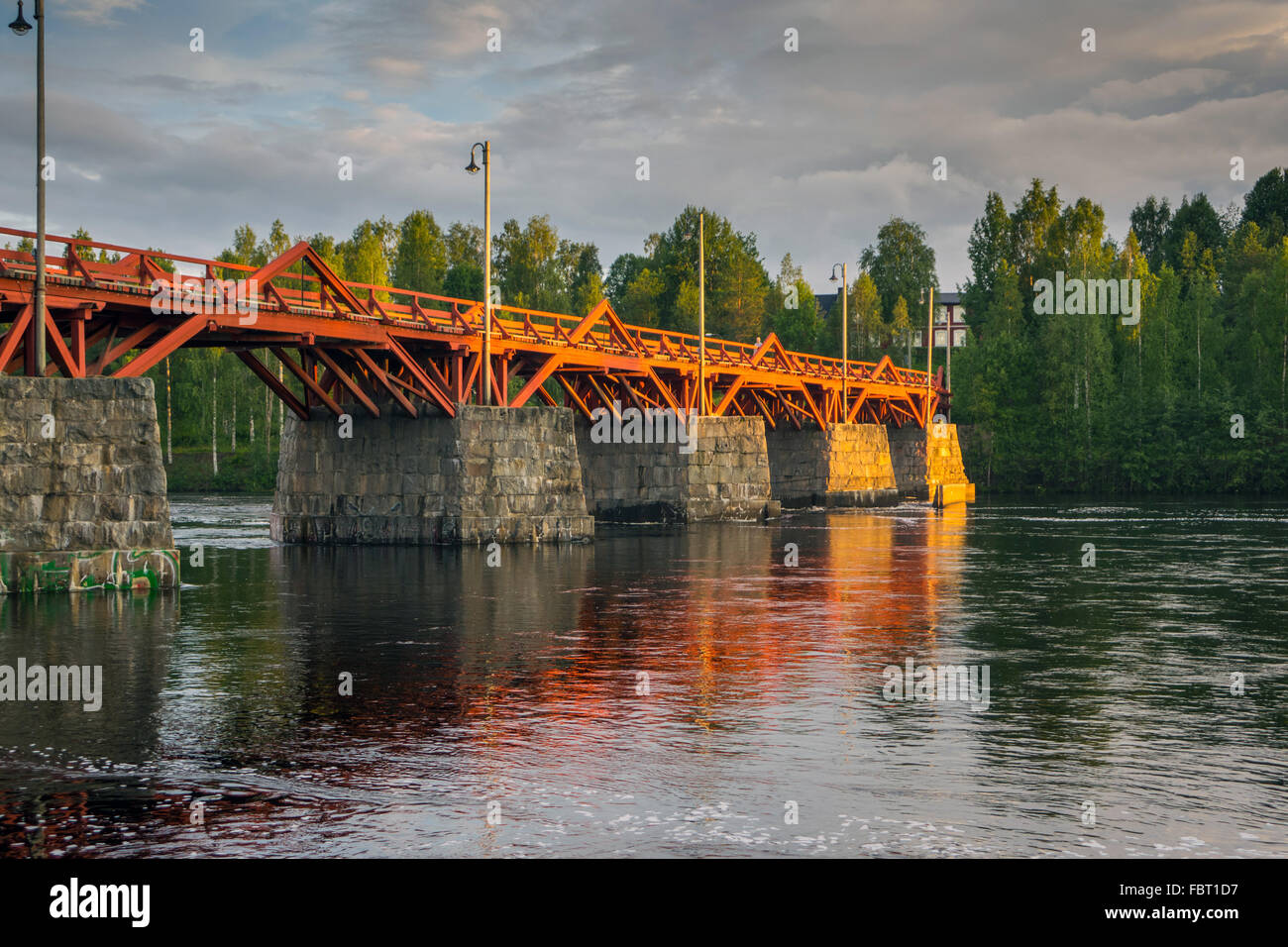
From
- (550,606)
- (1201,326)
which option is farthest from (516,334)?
(1201,326)

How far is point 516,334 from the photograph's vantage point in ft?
158

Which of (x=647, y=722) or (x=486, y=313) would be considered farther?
(x=486, y=313)

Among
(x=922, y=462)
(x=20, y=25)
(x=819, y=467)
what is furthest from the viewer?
(x=922, y=462)

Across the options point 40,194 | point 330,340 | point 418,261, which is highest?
point 418,261

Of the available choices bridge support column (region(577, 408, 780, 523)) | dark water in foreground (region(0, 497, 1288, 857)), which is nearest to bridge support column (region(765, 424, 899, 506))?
bridge support column (region(577, 408, 780, 523))

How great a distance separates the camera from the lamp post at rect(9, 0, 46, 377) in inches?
1056

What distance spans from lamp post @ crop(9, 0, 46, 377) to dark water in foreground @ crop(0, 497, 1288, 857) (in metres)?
5.47

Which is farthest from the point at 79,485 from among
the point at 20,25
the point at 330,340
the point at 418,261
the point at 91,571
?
the point at 418,261

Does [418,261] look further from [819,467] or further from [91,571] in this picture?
[91,571]

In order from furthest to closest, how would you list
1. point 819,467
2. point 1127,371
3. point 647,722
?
point 1127,371, point 819,467, point 647,722

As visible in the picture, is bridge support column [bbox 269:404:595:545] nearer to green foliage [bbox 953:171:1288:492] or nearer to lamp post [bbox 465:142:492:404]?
lamp post [bbox 465:142:492:404]

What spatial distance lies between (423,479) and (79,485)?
56.1 feet

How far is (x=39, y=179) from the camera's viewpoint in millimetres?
27203
